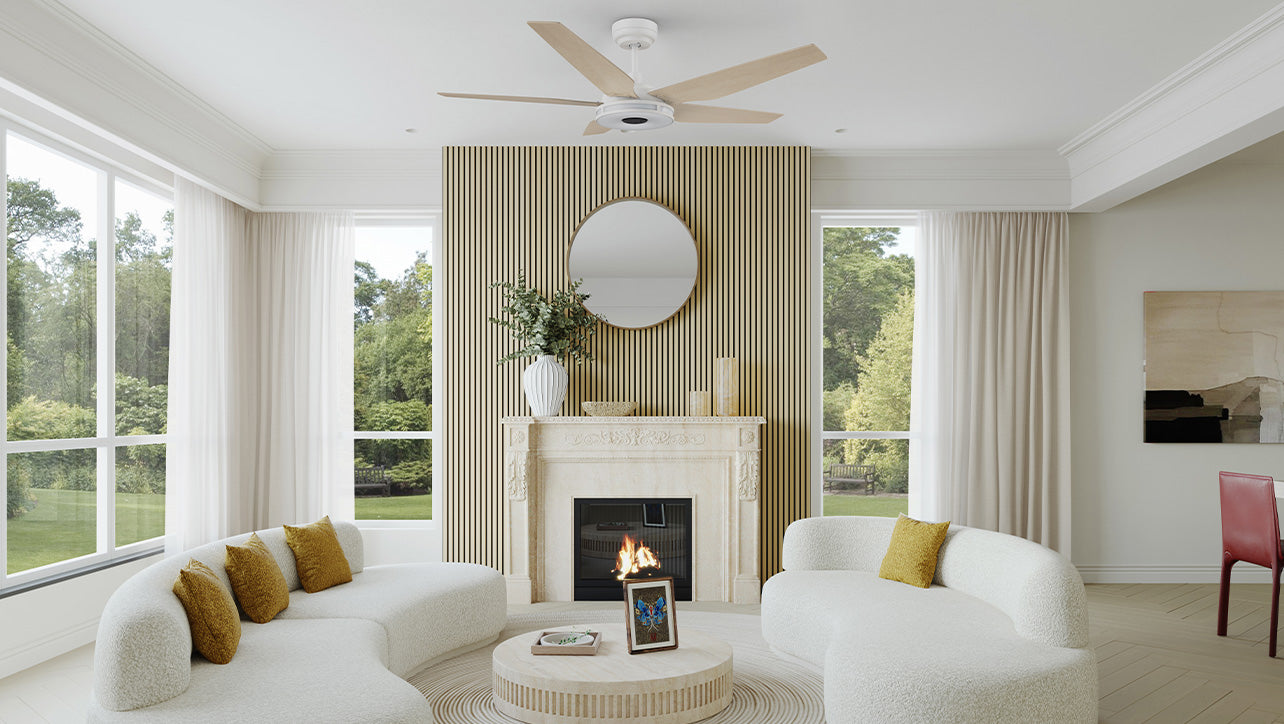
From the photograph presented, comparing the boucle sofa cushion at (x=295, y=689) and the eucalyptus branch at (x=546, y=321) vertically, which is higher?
the eucalyptus branch at (x=546, y=321)

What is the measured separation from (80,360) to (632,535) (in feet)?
10.6

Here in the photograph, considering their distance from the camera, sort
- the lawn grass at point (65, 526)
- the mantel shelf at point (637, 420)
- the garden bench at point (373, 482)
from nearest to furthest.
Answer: the lawn grass at point (65, 526)
the mantel shelf at point (637, 420)
the garden bench at point (373, 482)

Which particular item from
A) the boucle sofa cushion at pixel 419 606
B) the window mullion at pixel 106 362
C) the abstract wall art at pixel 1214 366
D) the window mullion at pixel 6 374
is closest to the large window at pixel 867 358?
the abstract wall art at pixel 1214 366

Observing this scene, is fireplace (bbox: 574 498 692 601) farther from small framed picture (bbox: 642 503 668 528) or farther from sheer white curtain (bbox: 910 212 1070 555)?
sheer white curtain (bbox: 910 212 1070 555)

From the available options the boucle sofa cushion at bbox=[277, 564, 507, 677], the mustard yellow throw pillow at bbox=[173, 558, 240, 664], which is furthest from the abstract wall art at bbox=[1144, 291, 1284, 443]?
the mustard yellow throw pillow at bbox=[173, 558, 240, 664]

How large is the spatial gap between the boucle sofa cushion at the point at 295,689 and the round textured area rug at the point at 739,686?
0.49 metres

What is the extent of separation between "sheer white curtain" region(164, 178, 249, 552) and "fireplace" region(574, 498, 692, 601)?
2270 mm

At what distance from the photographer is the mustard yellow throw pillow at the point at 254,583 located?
3.45 meters

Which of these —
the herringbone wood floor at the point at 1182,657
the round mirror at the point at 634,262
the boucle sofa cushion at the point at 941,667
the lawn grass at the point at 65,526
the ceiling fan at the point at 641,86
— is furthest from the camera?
the round mirror at the point at 634,262

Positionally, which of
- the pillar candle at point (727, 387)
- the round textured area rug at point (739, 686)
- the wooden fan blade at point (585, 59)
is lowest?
the round textured area rug at point (739, 686)

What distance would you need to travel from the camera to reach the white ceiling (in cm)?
368

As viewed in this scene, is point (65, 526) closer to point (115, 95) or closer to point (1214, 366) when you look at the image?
point (115, 95)

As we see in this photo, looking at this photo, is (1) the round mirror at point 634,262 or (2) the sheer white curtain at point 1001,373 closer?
(1) the round mirror at point 634,262

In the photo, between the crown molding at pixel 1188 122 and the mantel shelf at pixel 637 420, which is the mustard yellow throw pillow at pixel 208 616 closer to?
the mantel shelf at pixel 637 420
